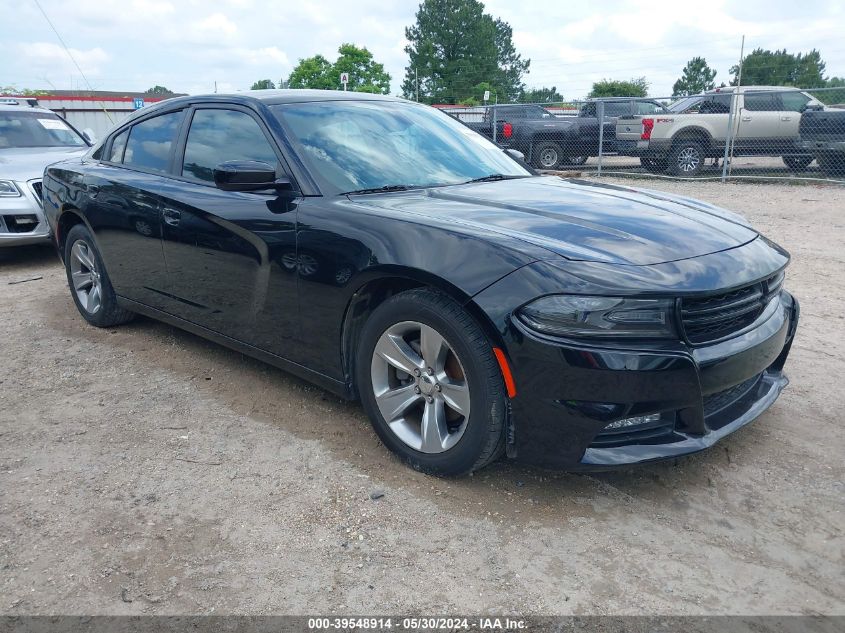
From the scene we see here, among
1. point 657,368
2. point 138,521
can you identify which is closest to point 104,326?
point 138,521

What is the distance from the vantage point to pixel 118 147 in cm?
480

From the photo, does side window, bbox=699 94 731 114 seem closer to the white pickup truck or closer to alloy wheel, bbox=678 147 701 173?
the white pickup truck

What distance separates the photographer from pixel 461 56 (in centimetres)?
7975

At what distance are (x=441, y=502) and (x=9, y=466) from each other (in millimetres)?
2005

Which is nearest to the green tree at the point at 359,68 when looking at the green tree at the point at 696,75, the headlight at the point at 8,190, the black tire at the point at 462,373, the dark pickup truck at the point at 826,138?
the green tree at the point at 696,75

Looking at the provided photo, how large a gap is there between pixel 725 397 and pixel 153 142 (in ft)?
11.9

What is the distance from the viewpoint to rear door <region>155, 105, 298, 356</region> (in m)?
3.39

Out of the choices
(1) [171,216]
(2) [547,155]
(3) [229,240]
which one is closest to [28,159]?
(1) [171,216]

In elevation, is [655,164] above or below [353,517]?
above

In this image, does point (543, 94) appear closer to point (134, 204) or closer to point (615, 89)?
point (615, 89)

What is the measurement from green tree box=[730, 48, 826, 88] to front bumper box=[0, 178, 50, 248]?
70.4 metres

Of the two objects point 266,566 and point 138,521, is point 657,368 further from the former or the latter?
point 138,521

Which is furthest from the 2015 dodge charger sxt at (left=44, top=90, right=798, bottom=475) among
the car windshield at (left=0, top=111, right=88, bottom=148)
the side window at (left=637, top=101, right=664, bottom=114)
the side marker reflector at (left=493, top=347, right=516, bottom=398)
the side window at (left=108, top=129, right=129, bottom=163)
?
the side window at (left=637, top=101, right=664, bottom=114)

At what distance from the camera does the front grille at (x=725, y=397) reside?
274 centimetres
